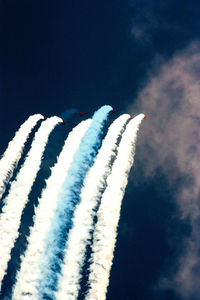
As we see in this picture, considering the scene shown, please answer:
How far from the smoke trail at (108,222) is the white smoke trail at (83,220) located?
0.10 m

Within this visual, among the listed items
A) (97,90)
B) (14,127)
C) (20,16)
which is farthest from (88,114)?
(20,16)

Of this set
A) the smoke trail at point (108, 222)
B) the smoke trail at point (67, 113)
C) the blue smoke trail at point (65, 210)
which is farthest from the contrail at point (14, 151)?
the smoke trail at point (108, 222)

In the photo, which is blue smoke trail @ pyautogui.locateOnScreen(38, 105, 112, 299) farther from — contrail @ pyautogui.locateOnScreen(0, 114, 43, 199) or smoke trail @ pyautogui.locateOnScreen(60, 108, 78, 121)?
contrail @ pyautogui.locateOnScreen(0, 114, 43, 199)

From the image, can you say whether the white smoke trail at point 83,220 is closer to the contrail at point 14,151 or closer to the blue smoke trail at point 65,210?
the blue smoke trail at point 65,210

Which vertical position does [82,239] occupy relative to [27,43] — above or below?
below

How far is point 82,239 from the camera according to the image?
2.59m

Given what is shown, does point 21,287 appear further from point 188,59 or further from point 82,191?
point 188,59

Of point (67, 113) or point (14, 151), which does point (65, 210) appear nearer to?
point (14, 151)

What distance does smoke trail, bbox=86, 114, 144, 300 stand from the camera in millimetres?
2527

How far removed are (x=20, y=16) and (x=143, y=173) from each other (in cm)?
352

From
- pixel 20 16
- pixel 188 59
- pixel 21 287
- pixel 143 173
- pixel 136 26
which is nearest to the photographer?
pixel 21 287

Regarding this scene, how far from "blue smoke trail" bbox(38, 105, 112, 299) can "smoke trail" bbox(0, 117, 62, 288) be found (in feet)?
1.51

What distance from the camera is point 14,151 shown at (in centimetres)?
322

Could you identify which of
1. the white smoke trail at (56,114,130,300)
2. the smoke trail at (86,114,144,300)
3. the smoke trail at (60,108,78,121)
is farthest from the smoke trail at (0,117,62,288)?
the smoke trail at (86,114,144,300)
